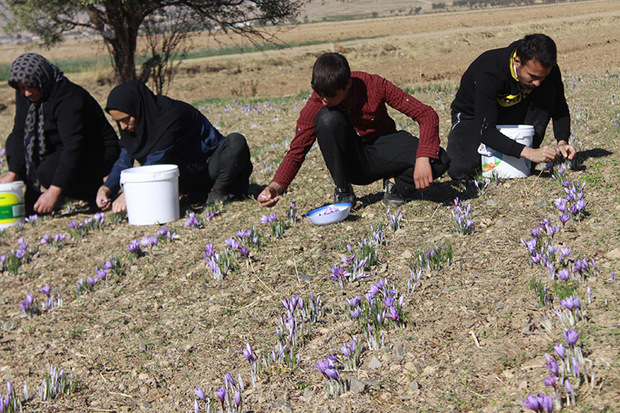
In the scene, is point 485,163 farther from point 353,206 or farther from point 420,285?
point 420,285

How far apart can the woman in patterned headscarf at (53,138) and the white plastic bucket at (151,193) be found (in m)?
0.88

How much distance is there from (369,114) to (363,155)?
16.1 inches

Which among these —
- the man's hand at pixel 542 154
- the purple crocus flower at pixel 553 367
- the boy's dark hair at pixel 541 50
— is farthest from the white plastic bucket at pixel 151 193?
the purple crocus flower at pixel 553 367

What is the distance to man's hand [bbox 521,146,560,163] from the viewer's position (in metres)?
4.79

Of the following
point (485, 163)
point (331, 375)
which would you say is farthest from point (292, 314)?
point (485, 163)


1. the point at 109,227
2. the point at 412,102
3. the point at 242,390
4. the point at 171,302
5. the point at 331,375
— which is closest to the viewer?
the point at 331,375

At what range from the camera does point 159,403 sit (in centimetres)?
331

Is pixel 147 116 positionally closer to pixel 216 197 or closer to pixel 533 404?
pixel 216 197

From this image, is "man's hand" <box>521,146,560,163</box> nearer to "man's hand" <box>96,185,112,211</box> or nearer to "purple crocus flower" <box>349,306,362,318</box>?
"purple crocus flower" <box>349,306,362,318</box>

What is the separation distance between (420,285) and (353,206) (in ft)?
6.15

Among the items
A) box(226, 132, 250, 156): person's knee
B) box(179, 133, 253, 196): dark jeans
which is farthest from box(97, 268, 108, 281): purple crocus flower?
box(226, 132, 250, 156): person's knee

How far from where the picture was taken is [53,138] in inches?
271

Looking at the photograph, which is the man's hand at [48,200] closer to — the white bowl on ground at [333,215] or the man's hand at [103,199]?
the man's hand at [103,199]

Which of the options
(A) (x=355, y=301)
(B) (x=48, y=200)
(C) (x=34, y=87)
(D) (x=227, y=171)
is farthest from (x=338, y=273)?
(C) (x=34, y=87)
